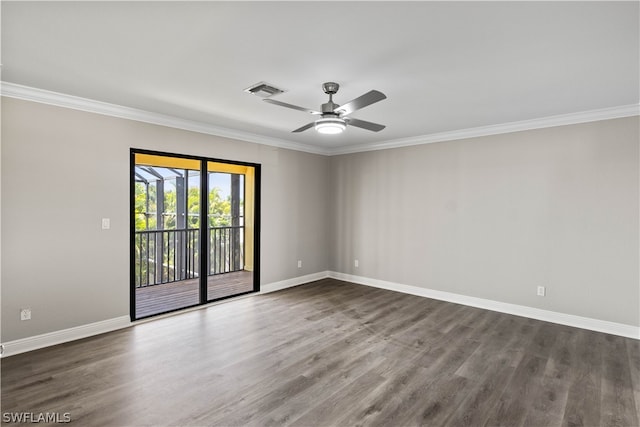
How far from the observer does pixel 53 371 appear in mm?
2832

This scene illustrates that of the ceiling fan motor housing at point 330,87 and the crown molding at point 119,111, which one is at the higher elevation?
the crown molding at point 119,111

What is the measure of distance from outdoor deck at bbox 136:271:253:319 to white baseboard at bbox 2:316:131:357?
310 millimetres

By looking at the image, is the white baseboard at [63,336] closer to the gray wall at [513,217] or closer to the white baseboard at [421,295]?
the white baseboard at [421,295]

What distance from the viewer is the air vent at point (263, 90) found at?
305 centimetres

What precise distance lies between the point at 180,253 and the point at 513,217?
5.41 m

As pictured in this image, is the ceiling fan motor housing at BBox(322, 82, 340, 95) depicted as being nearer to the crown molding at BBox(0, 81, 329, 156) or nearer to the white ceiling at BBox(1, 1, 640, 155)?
the white ceiling at BBox(1, 1, 640, 155)

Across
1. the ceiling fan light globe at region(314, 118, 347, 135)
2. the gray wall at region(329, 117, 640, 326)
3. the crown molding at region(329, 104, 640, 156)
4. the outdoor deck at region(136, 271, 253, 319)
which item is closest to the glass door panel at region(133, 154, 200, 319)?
the outdoor deck at region(136, 271, 253, 319)

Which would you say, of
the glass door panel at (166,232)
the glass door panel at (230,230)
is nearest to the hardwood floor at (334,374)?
the glass door panel at (166,232)

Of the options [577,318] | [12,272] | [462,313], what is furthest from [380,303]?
[12,272]

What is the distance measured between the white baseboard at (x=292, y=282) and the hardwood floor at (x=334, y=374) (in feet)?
3.93

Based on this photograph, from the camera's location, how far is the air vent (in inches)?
120

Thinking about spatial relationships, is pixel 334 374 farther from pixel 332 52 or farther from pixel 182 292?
pixel 182 292

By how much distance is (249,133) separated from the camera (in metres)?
5.11

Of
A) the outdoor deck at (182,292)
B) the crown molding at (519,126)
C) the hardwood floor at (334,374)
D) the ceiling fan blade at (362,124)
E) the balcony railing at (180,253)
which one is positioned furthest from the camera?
the balcony railing at (180,253)
